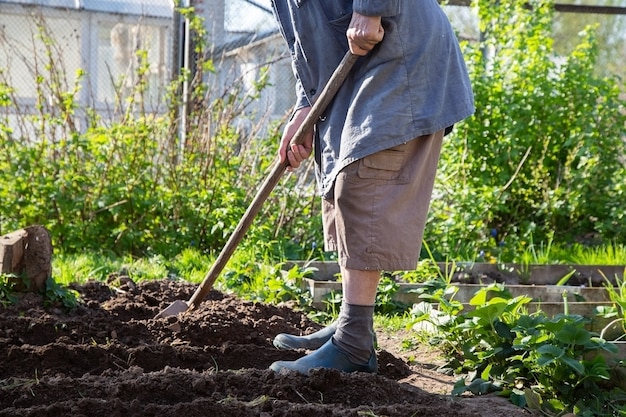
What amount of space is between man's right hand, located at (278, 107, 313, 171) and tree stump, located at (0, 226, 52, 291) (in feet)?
4.40

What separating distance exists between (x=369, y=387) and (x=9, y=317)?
1659 mm

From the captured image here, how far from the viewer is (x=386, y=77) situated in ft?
10.1

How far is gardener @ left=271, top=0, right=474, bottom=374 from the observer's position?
3.03 meters

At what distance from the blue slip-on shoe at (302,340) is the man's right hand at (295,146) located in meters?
0.68

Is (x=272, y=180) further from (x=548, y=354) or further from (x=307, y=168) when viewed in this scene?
(x=307, y=168)

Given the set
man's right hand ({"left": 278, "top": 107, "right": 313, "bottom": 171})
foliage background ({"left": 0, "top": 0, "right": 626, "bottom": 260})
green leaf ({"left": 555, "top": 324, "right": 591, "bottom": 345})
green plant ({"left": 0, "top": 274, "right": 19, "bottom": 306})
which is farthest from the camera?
foliage background ({"left": 0, "top": 0, "right": 626, "bottom": 260})

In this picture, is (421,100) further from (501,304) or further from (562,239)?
(562,239)

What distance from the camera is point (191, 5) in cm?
735

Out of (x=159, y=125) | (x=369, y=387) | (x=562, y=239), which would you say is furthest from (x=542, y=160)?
(x=369, y=387)

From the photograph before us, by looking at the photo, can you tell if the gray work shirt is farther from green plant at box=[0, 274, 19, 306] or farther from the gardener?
green plant at box=[0, 274, 19, 306]

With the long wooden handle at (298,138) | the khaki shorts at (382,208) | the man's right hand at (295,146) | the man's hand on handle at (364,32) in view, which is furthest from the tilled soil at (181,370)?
the man's hand on handle at (364,32)

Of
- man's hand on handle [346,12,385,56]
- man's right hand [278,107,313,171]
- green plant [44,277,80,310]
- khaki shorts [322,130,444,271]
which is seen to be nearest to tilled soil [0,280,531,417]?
green plant [44,277,80,310]

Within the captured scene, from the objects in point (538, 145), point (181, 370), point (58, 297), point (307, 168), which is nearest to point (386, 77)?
point (181, 370)

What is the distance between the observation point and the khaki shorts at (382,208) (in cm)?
304
